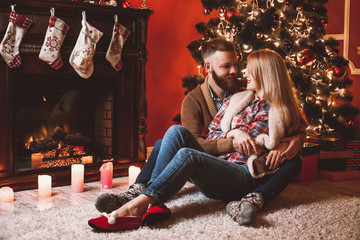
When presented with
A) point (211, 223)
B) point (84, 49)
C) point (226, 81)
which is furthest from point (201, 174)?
point (84, 49)

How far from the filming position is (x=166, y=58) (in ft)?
13.7

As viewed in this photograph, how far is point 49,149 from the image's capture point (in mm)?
3006

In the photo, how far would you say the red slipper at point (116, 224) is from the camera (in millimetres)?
1818

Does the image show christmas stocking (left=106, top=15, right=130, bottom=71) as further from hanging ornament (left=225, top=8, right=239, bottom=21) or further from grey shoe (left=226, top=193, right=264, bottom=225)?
grey shoe (left=226, top=193, right=264, bottom=225)

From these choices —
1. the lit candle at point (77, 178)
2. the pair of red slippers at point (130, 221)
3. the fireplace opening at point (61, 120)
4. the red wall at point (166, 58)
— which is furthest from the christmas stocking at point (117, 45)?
the pair of red slippers at point (130, 221)

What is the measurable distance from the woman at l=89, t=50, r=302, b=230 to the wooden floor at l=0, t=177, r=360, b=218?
0.70 metres

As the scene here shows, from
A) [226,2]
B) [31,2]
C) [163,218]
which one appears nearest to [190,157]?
[163,218]

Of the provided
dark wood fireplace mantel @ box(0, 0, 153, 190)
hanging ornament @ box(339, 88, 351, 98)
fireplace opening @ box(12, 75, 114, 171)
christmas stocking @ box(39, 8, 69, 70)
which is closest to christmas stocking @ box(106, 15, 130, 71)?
dark wood fireplace mantel @ box(0, 0, 153, 190)

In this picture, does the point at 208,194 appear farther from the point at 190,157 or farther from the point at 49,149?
the point at 49,149

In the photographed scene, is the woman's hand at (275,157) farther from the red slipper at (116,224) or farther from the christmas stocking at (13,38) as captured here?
the christmas stocking at (13,38)

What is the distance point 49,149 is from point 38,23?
0.93m

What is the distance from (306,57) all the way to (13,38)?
2.26 meters

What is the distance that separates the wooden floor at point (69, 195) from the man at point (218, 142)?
1.48 feet

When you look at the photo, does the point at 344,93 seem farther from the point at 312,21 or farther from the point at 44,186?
the point at 44,186
